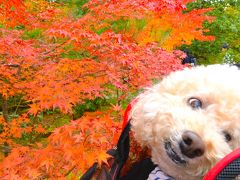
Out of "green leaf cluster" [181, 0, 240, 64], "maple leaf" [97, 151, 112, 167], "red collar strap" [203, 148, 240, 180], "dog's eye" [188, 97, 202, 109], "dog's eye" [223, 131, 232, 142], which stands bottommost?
"green leaf cluster" [181, 0, 240, 64]

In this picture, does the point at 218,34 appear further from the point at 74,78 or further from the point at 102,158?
the point at 102,158

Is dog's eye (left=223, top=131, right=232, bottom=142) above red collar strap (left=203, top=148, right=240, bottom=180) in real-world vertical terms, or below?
below

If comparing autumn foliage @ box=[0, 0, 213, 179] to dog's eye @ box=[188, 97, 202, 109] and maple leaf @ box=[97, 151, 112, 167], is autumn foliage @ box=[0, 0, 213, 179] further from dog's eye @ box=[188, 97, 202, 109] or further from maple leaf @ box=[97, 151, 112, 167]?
dog's eye @ box=[188, 97, 202, 109]

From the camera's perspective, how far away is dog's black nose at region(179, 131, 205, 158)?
126 cm

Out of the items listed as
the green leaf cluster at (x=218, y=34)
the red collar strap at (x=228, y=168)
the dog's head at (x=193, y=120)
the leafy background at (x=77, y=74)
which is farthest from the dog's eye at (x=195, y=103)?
the green leaf cluster at (x=218, y=34)

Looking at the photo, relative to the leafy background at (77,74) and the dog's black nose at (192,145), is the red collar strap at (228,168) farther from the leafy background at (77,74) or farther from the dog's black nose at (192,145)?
the leafy background at (77,74)

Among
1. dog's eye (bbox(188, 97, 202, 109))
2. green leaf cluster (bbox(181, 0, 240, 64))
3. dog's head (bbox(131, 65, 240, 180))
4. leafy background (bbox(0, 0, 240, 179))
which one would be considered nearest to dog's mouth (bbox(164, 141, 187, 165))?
dog's head (bbox(131, 65, 240, 180))

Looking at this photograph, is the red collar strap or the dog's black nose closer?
the red collar strap

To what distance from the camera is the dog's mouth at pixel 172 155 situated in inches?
53.0

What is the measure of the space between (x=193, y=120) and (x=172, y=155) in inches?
7.0

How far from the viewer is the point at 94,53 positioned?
12.3 feet

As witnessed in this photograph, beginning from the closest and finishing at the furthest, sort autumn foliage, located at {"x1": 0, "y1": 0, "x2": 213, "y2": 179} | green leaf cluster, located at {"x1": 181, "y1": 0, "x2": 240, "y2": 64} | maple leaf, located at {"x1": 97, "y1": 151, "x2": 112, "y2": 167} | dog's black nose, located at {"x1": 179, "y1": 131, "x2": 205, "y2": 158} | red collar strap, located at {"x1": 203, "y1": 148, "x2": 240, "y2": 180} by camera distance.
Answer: red collar strap, located at {"x1": 203, "y1": 148, "x2": 240, "y2": 180}, dog's black nose, located at {"x1": 179, "y1": 131, "x2": 205, "y2": 158}, maple leaf, located at {"x1": 97, "y1": 151, "x2": 112, "y2": 167}, autumn foliage, located at {"x1": 0, "y1": 0, "x2": 213, "y2": 179}, green leaf cluster, located at {"x1": 181, "y1": 0, "x2": 240, "y2": 64}

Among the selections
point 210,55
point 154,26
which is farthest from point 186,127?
point 210,55

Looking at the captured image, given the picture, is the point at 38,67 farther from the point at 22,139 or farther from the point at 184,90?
the point at 184,90
